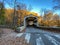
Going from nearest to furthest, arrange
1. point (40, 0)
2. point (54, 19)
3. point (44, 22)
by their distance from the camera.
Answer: point (40, 0) < point (44, 22) < point (54, 19)

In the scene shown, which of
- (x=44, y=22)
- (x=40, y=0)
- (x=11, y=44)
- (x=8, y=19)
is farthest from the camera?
(x=44, y=22)

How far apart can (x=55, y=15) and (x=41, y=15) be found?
1001 cm

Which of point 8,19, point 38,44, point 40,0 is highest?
point 40,0

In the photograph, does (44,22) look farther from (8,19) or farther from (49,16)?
(8,19)

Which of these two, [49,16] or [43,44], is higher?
[49,16]

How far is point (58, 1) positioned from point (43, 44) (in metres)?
16.8

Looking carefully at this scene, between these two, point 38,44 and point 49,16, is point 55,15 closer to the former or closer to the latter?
point 49,16

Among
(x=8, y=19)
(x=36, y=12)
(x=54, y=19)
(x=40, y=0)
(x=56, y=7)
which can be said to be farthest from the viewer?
(x=36, y=12)

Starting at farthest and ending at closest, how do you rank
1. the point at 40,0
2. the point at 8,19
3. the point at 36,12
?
1. the point at 36,12
2. the point at 8,19
3. the point at 40,0

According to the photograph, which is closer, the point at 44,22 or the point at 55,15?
the point at 44,22

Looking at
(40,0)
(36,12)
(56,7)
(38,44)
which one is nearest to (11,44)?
(38,44)

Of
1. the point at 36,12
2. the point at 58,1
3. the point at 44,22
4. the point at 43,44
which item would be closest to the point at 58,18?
the point at 44,22

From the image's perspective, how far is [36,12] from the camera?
74375 mm

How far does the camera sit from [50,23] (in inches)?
2489
